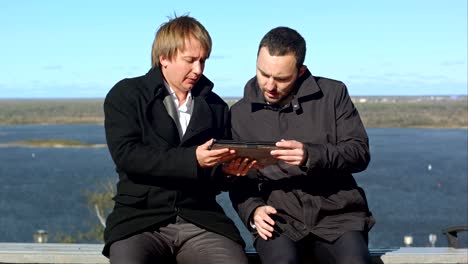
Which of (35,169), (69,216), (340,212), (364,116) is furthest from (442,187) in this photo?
(364,116)

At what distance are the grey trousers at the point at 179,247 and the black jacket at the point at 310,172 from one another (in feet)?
0.73

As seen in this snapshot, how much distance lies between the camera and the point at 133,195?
134 inches

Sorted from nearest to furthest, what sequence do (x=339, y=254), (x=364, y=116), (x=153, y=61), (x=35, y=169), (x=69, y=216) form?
(x=339, y=254) → (x=153, y=61) → (x=69, y=216) → (x=35, y=169) → (x=364, y=116)

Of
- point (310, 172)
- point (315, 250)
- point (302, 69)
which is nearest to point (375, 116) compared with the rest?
point (302, 69)

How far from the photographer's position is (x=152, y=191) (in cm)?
340

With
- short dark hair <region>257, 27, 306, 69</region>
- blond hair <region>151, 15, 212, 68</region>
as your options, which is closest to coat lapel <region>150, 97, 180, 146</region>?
blond hair <region>151, 15, 212, 68</region>

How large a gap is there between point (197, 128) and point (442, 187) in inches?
2141

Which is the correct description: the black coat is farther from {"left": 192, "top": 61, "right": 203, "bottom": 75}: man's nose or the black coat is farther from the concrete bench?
the concrete bench

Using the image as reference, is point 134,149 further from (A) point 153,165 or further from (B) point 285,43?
(B) point 285,43

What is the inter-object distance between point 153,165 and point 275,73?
2.23 ft

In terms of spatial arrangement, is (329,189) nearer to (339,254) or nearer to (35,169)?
(339,254)

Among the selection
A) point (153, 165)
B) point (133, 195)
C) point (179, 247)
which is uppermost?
point (153, 165)

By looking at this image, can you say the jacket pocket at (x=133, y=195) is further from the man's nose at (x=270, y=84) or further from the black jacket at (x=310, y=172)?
the man's nose at (x=270, y=84)

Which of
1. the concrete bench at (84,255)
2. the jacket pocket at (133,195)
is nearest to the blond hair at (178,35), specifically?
the jacket pocket at (133,195)
